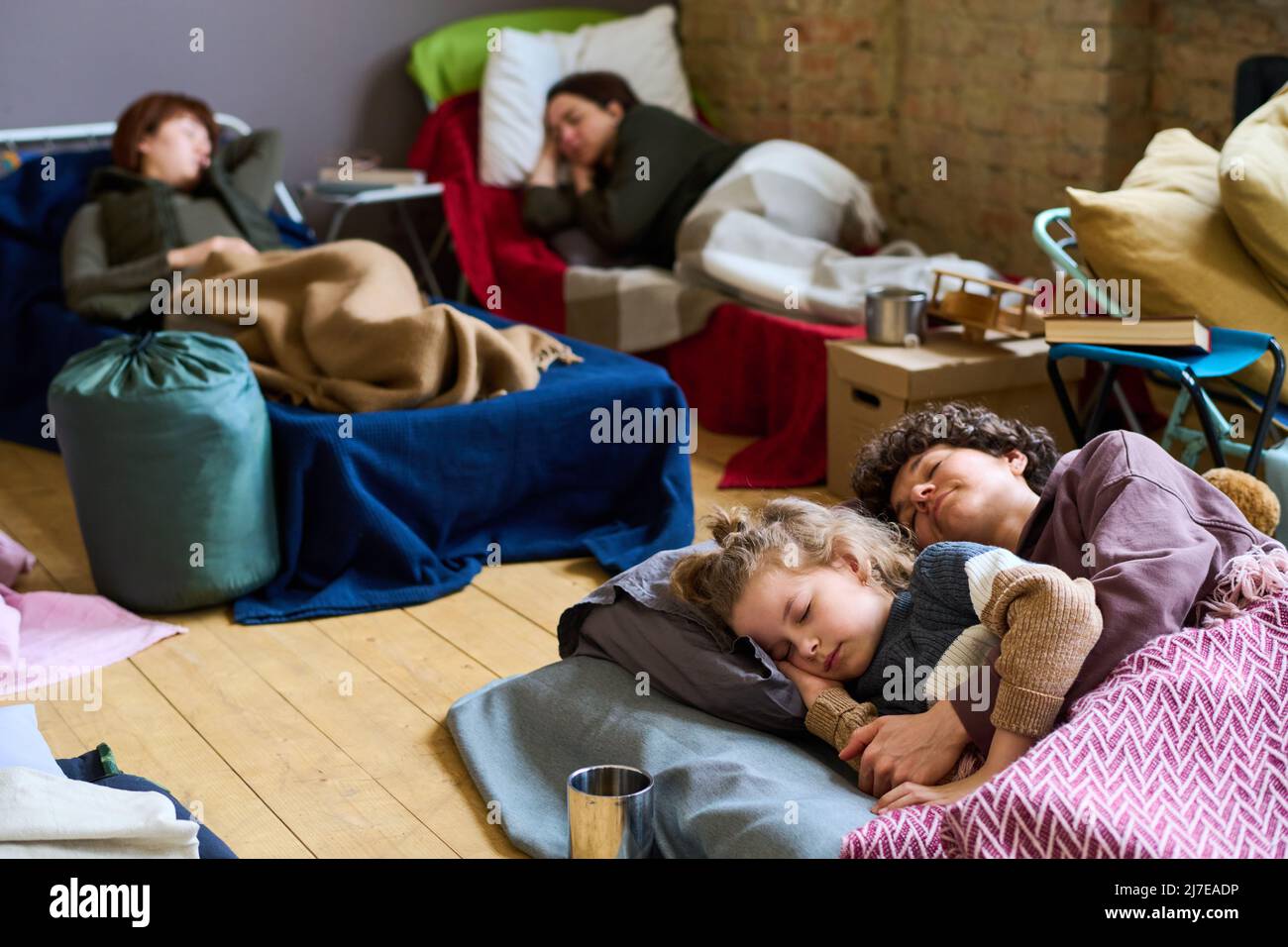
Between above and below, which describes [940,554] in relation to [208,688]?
above

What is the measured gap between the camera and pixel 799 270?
430 cm

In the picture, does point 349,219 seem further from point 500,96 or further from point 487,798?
point 487,798

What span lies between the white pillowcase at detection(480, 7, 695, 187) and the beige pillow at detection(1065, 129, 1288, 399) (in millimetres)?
2258

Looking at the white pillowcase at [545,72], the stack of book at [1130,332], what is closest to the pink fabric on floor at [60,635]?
the stack of book at [1130,332]

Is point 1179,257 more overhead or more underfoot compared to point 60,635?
more overhead

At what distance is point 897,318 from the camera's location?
12.1ft

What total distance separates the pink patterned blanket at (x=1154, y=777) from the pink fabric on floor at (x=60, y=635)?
170 cm

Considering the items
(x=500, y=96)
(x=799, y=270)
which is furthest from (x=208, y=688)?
(x=500, y=96)

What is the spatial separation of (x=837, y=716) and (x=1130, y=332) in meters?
1.29

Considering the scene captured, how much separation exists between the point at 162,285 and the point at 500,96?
1.47m

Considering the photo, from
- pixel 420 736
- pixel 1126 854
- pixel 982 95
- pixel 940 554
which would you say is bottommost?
pixel 420 736

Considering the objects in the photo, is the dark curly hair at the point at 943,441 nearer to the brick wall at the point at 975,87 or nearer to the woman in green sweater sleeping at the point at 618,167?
the brick wall at the point at 975,87

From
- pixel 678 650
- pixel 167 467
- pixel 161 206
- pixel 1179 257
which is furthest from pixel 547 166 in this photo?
pixel 678 650

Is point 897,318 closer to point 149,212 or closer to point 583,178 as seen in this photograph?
point 583,178
